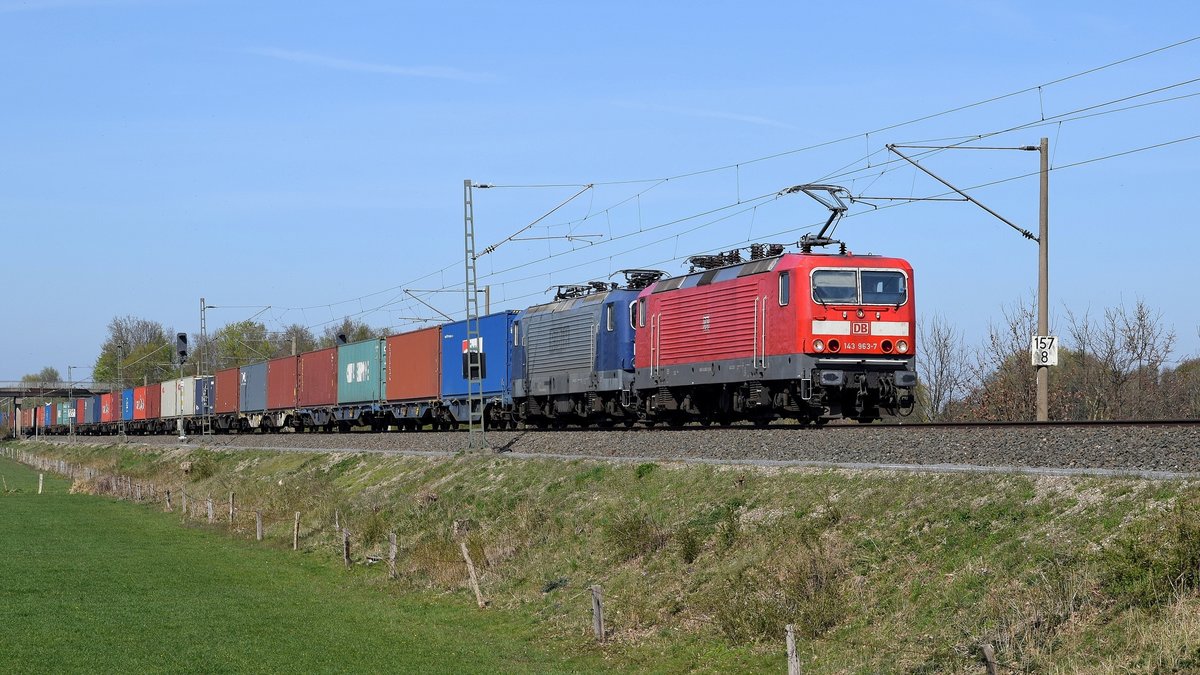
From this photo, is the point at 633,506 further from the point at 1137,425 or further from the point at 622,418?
the point at 622,418

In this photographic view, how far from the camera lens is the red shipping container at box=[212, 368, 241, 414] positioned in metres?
78.1

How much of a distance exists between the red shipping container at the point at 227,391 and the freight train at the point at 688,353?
959 inches

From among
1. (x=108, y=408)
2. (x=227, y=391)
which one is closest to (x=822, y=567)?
(x=227, y=391)

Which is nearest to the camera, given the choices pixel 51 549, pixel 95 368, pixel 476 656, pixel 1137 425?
pixel 476 656

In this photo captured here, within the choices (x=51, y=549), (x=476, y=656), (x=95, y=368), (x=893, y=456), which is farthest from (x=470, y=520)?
(x=95, y=368)

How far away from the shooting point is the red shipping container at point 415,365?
49.1 meters

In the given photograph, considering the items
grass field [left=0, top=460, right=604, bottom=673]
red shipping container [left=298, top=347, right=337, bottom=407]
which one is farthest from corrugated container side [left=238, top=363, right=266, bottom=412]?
grass field [left=0, top=460, right=604, bottom=673]

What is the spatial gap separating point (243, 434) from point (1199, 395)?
55122 mm

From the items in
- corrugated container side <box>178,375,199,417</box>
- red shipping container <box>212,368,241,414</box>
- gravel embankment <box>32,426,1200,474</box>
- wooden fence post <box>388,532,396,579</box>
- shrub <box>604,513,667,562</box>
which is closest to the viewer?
gravel embankment <box>32,426,1200,474</box>

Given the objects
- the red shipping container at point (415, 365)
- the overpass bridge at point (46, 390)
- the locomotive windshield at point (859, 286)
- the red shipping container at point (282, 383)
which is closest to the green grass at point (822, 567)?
the locomotive windshield at point (859, 286)

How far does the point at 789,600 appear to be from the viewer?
50.5 feet

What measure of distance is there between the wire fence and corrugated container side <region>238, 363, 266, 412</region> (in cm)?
968

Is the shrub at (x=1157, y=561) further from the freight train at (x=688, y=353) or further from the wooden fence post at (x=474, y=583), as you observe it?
the freight train at (x=688, y=353)

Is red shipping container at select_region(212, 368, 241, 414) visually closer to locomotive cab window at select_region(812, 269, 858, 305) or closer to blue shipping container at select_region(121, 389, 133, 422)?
blue shipping container at select_region(121, 389, 133, 422)
